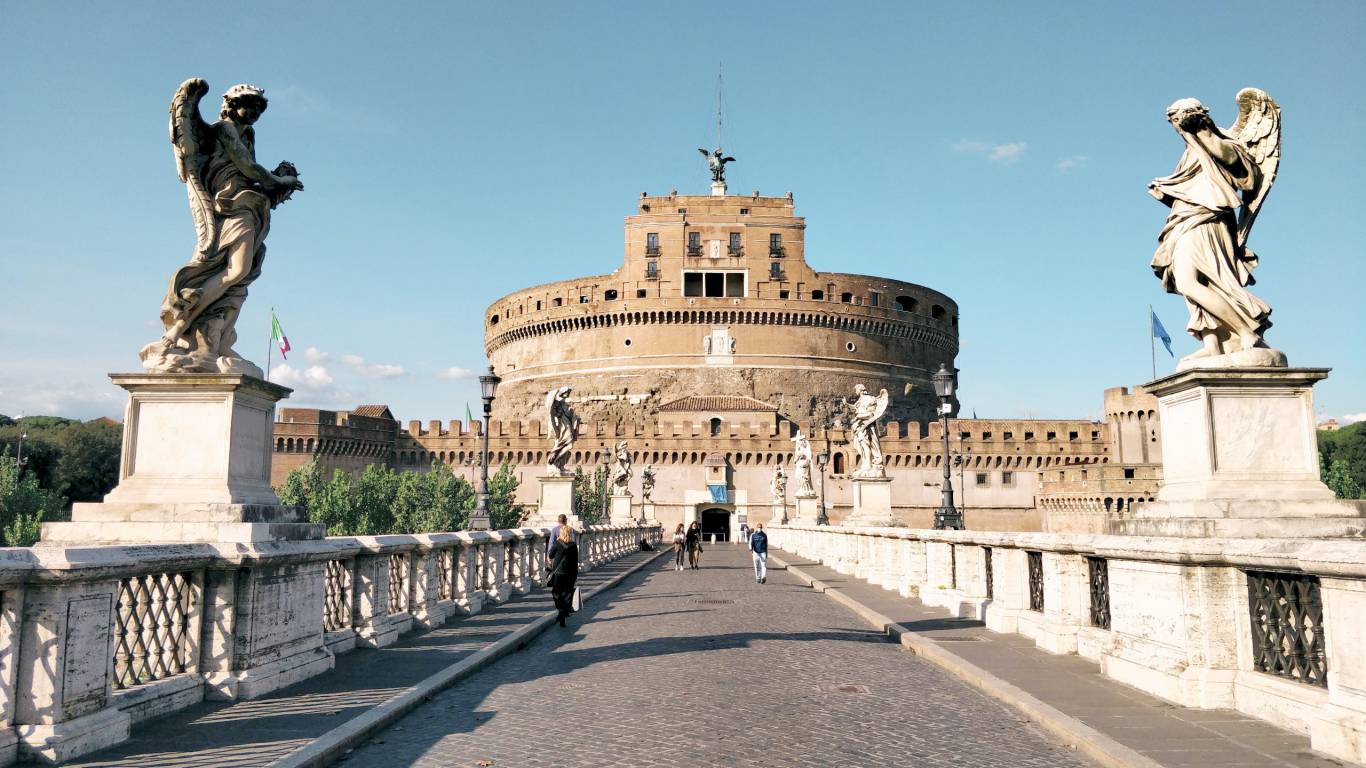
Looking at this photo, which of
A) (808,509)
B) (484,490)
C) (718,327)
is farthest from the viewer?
(718,327)

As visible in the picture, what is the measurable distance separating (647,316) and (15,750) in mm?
74655

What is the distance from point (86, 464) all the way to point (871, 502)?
6087 cm

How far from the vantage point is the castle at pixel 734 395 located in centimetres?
6819

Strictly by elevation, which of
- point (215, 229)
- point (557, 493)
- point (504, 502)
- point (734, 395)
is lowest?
point (504, 502)

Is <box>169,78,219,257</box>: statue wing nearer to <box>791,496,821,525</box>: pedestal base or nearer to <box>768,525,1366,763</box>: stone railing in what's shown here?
<box>768,525,1366,763</box>: stone railing

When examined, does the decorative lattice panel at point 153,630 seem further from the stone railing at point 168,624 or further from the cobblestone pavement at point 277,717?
the cobblestone pavement at point 277,717

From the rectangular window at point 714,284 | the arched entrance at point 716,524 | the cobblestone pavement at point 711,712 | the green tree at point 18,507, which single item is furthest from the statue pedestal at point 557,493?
the rectangular window at point 714,284

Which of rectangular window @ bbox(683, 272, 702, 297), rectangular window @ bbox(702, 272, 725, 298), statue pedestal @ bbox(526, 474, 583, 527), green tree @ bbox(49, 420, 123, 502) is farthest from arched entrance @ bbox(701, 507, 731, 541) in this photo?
statue pedestal @ bbox(526, 474, 583, 527)

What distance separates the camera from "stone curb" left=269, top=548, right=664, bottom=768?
5004 mm

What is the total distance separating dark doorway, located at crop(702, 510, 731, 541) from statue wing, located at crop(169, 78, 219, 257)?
6248cm

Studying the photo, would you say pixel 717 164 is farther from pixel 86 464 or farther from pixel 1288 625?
pixel 1288 625

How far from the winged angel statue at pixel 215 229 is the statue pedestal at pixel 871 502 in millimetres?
16182

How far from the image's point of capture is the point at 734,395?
252ft

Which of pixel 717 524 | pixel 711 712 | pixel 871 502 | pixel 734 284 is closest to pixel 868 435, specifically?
pixel 871 502
